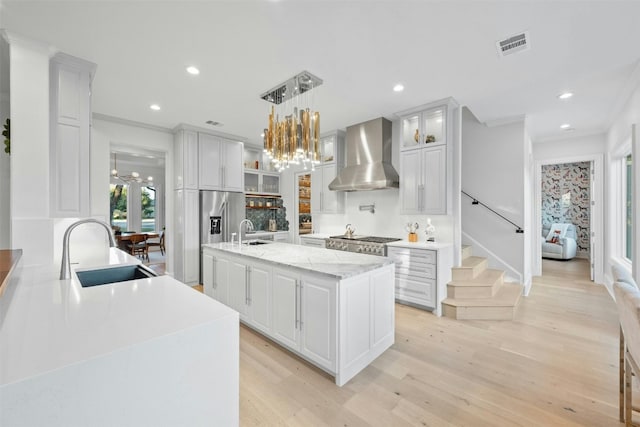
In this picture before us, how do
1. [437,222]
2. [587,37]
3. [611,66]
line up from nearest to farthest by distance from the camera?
1. [587,37]
2. [611,66]
3. [437,222]

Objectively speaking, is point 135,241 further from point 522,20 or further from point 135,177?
point 522,20

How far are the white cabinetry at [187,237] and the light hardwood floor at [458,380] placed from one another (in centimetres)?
226

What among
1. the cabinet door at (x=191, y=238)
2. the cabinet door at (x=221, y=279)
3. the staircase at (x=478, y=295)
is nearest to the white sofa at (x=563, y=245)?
the staircase at (x=478, y=295)

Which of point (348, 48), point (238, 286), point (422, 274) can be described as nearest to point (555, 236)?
point (422, 274)

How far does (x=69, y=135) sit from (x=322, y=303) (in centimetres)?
285

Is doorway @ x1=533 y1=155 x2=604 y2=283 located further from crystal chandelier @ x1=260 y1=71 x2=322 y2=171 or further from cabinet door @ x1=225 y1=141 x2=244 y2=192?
cabinet door @ x1=225 y1=141 x2=244 y2=192

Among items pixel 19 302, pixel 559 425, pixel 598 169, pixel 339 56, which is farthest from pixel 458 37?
pixel 598 169

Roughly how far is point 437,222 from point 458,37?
2.44m

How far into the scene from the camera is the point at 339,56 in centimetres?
254

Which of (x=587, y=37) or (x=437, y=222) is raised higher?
(x=587, y=37)

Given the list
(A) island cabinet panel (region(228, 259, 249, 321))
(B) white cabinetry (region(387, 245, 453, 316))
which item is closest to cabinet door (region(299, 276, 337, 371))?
(A) island cabinet panel (region(228, 259, 249, 321))

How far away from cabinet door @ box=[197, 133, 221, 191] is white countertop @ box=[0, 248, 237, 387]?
3.48 meters

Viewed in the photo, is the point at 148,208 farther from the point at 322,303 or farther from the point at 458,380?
the point at 458,380

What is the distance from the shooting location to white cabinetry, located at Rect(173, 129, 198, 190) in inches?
183
